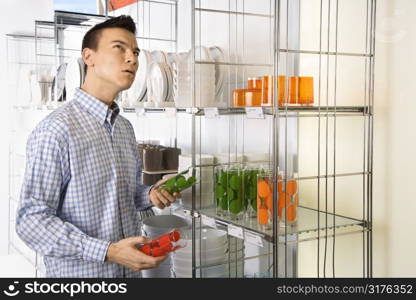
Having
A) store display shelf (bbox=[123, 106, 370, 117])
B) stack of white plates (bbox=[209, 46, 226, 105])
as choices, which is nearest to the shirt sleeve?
store display shelf (bbox=[123, 106, 370, 117])

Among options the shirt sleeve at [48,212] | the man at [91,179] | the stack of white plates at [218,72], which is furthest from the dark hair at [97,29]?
the stack of white plates at [218,72]

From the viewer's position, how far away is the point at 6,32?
5.76 meters

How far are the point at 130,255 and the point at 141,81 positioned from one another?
1.66 meters

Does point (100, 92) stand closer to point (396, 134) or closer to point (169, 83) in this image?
point (169, 83)

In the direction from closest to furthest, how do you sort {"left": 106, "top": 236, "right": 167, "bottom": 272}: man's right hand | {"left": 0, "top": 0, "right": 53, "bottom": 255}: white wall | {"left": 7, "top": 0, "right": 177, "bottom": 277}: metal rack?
{"left": 106, "top": 236, "right": 167, "bottom": 272}: man's right hand < {"left": 7, "top": 0, "right": 177, "bottom": 277}: metal rack < {"left": 0, "top": 0, "right": 53, "bottom": 255}: white wall

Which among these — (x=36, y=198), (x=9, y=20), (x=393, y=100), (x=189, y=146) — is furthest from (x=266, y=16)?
(x=9, y=20)

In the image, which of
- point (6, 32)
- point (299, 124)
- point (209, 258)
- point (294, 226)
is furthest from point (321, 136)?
point (6, 32)

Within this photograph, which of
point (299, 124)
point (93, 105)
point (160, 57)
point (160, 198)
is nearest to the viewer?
point (93, 105)

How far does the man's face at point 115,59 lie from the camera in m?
1.81

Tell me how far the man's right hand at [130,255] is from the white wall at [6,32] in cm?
463

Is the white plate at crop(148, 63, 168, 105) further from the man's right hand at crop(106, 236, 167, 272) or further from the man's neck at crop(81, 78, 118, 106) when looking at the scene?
the man's right hand at crop(106, 236, 167, 272)

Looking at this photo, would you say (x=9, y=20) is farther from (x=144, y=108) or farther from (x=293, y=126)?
(x=293, y=126)

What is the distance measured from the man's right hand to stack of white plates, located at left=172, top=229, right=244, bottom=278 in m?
1.02

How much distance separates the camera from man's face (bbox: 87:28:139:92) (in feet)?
5.93
